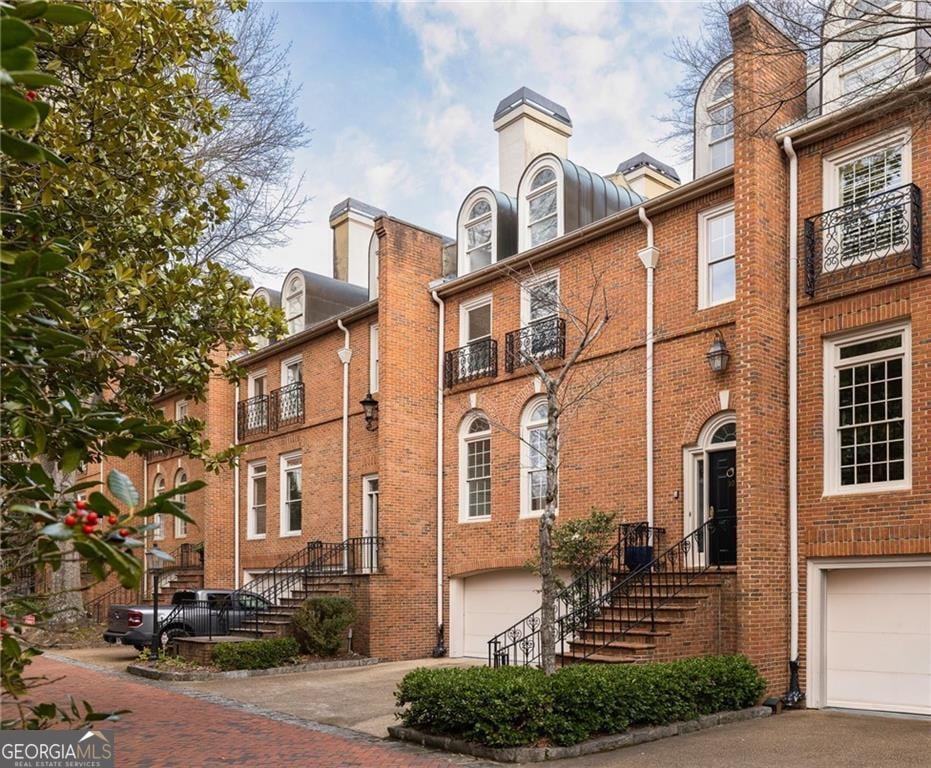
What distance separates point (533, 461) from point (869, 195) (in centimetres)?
756

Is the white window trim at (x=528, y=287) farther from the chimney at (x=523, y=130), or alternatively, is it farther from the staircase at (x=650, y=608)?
the staircase at (x=650, y=608)

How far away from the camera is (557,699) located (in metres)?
9.60

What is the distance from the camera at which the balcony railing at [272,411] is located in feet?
77.6

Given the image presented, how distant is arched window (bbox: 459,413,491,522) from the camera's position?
18.4 meters

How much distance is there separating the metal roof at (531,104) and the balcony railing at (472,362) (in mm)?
5769

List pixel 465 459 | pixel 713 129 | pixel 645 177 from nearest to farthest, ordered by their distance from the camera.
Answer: pixel 713 129 → pixel 465 459 → pixel 645 177

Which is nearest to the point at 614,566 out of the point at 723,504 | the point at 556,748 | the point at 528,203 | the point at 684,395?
the point at 723,504

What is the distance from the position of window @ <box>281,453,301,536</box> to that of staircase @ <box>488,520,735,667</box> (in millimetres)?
10413

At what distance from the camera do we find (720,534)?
14.2m

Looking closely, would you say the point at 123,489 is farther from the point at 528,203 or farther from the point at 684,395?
the point at 528,203

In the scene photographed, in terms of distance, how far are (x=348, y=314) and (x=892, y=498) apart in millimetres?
13114

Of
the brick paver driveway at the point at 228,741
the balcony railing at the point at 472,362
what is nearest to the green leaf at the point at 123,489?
the brick paver driveway at the point at 228,741

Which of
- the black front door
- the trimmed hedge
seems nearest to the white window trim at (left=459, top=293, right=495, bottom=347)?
the black front door

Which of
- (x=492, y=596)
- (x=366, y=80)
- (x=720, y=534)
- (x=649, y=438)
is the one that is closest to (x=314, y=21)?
(x=366, y=80)
